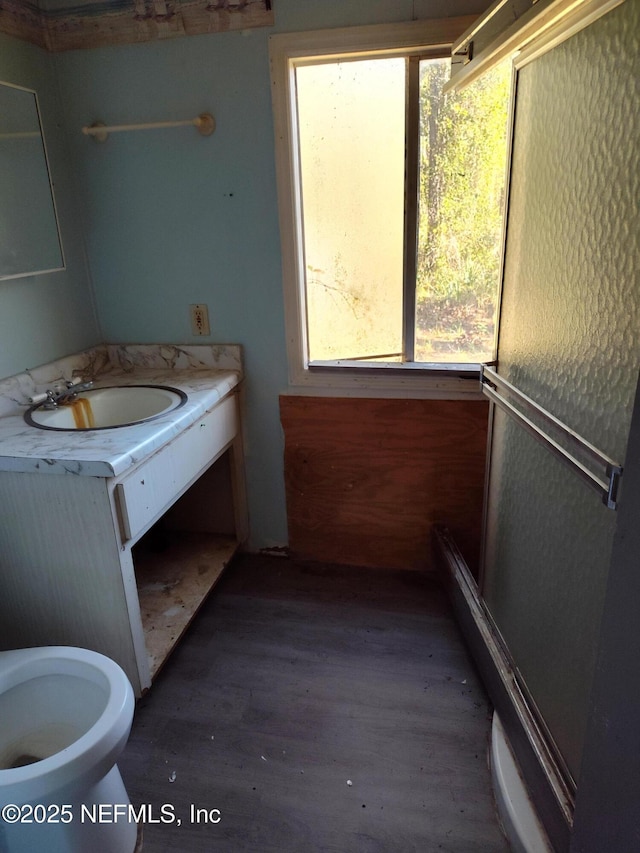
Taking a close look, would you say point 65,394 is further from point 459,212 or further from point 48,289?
point 459,212

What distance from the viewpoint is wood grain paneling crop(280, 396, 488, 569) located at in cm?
197

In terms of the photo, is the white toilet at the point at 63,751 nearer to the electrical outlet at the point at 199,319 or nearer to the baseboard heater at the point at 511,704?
the baseboard heater at the point at 511,704

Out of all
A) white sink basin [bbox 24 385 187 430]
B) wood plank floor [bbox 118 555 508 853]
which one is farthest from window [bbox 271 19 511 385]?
wood plank floor [bbox 118 555 508 853]

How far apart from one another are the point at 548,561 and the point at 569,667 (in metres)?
0.22

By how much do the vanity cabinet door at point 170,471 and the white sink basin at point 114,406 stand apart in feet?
0.44

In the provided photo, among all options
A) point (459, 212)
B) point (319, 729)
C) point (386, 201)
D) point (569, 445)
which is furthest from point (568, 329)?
point (319, 729)

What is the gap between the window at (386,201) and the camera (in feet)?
5.51

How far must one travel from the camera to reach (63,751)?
103 cm

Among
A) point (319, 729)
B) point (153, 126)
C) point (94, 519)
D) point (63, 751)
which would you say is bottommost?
point (319, 729)

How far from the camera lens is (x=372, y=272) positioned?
1907 millimetres

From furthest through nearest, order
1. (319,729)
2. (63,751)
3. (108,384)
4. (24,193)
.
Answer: (108,384), (24,193), (319,729), (63,751)

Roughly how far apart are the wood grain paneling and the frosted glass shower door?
0.42 m

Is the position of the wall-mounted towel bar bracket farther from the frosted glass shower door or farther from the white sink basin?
the frosted glass shower door

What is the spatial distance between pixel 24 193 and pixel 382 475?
149 cm
